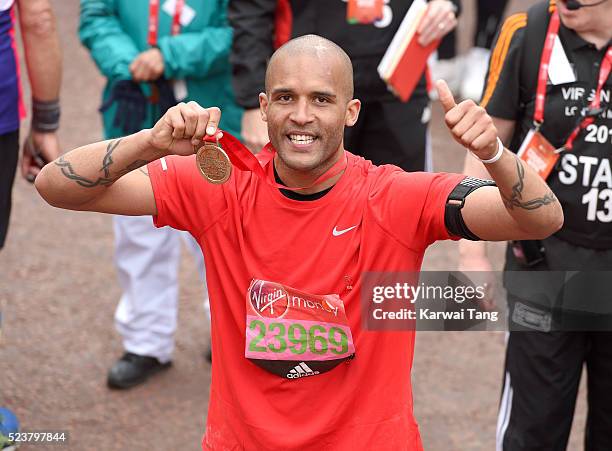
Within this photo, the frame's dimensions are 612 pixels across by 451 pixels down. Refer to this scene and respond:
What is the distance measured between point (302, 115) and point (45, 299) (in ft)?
11.5

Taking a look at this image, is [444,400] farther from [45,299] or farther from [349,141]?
[45,299]

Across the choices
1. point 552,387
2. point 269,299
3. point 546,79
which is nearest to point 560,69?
point 546,79

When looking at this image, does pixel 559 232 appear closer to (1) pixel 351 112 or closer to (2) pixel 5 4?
(1) pixel 351 112

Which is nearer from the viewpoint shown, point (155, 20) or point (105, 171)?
point (105, 171)

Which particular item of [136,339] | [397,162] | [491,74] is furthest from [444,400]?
[491,74]

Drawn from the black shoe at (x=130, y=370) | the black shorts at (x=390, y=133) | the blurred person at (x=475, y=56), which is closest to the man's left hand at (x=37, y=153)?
the black shoe at (x=130, y=370)

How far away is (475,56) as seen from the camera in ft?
29.8

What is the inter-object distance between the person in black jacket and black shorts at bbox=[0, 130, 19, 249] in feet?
3.14

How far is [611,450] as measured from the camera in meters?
3.91

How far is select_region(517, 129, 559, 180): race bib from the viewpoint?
363cm

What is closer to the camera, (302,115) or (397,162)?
(302,115)

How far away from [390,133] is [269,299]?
6.65 ft

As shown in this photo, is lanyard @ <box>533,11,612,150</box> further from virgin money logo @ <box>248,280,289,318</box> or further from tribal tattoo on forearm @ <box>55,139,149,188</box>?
tribal tattoo on forearm @ <box>55,139,149,188</box>

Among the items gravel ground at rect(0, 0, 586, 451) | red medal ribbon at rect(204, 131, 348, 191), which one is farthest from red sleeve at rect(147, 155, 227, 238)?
gravel ground at rect(0, 0, 586, 451)
